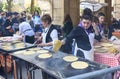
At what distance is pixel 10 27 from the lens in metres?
12.3

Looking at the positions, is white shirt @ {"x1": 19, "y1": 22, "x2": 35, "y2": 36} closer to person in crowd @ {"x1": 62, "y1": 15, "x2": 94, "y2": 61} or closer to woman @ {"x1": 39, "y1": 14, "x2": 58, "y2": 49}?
woman @ {"x1": 39, "y1": 14, "x2": 58, "y2": 49}

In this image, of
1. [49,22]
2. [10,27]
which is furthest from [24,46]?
[10,27]

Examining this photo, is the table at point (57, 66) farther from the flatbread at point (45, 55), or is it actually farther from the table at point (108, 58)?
the table at point (108, 58)

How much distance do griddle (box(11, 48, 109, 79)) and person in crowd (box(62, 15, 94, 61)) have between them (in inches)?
17.9

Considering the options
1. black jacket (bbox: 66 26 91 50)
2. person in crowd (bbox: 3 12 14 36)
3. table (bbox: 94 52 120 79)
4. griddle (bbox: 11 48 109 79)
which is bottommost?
person in crowd (bbox: 3 12 14 36)

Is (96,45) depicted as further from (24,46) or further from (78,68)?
(78,68)

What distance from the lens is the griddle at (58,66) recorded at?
3188mm

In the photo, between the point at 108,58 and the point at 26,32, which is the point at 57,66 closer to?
the point at 108,58

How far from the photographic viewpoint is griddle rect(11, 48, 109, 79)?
3188 mm

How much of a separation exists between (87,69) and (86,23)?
1166mm

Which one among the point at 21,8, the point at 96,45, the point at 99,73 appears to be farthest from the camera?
the point at 21,8

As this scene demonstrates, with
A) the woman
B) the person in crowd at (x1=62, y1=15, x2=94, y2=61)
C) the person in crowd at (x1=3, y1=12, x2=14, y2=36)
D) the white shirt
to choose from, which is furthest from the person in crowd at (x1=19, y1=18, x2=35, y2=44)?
the person in crowd at (x1=62, y1=15, x2=94, y2=61)

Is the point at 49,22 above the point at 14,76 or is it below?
above

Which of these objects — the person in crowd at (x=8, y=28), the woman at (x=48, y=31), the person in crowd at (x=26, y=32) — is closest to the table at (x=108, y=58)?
the woman at (x=48, y=31)
